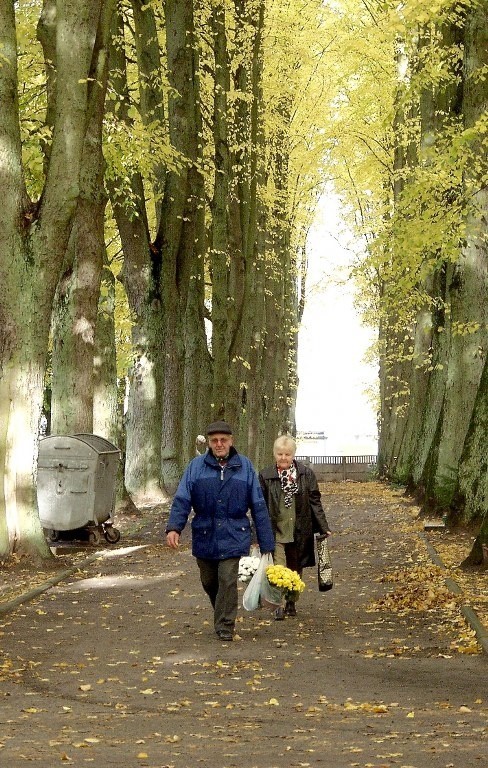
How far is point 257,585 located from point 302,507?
3.09 feet

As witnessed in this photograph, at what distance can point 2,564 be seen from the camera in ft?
50.2

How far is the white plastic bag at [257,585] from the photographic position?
459 inches

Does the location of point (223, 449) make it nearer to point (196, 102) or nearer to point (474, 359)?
point (474, 359)

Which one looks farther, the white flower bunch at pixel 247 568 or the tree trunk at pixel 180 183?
the tree trunk at pixel 180 183

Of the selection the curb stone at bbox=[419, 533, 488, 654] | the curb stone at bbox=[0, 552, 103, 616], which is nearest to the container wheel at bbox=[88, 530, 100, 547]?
the curb stone at bbox=[0, 552, 103, 616]

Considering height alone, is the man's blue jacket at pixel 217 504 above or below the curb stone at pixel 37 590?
above

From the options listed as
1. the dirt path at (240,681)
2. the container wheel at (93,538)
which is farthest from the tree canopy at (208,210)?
the dirt path at (240,681)

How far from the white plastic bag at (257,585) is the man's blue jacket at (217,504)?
52 centimetres

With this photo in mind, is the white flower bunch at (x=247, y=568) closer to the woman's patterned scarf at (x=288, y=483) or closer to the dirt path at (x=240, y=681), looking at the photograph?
the dirt path at (x=240, y=681)

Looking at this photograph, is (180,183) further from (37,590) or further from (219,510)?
(219,510)

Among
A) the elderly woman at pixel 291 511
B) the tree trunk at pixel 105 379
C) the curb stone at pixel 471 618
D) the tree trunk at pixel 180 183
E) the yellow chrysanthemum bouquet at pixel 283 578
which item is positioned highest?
the tree trunk at pixel 180 183

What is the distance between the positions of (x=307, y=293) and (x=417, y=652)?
50.0 m

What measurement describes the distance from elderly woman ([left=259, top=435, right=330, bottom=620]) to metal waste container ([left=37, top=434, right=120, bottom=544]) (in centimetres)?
654

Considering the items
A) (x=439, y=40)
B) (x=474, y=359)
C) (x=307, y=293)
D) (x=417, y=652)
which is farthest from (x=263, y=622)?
(x=307, y=293)
